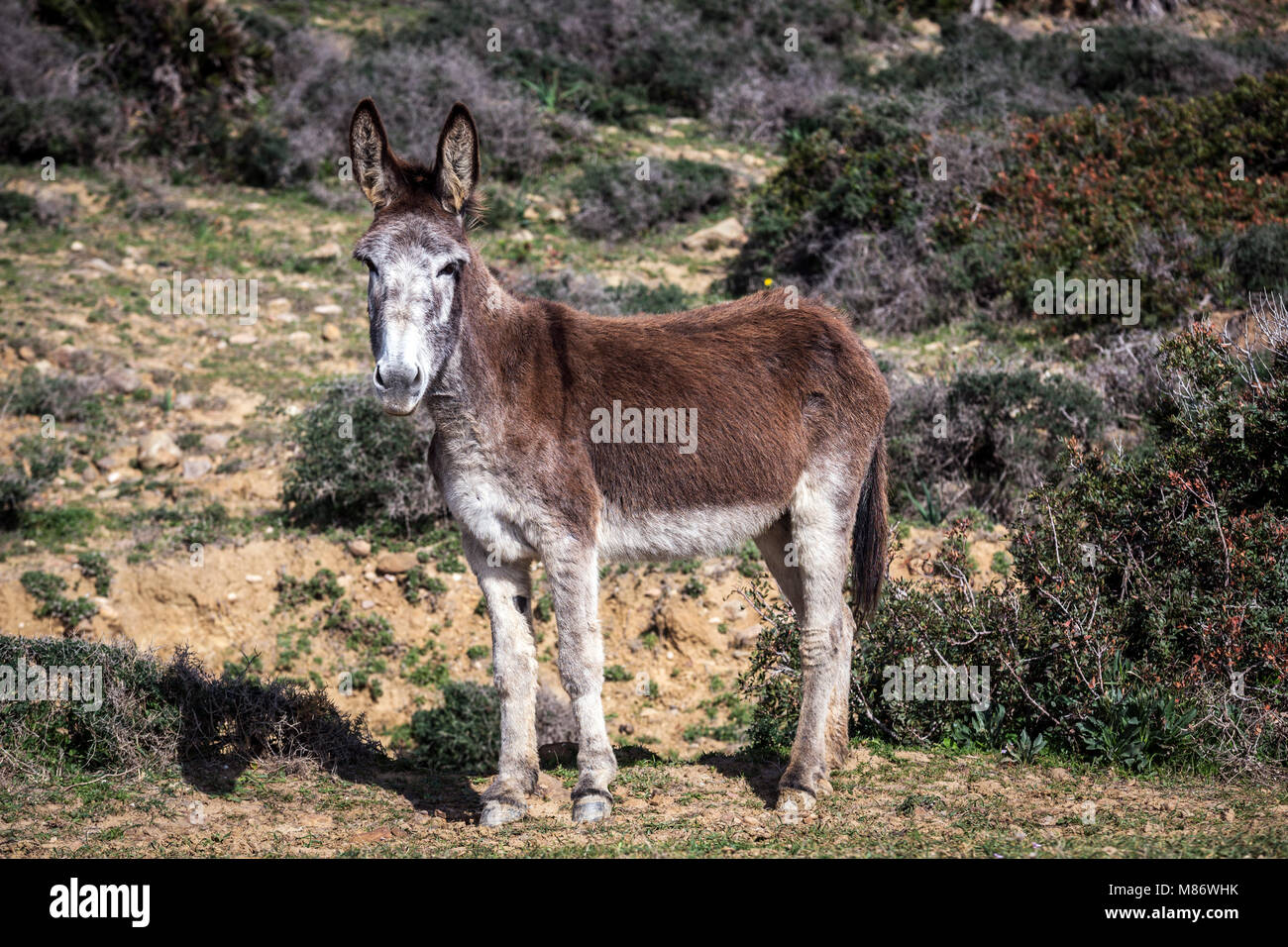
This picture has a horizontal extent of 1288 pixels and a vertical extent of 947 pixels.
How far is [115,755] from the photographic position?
5949mm

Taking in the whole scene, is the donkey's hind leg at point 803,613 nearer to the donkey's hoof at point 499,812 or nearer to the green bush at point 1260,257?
the donkey's hoof at point 499,812

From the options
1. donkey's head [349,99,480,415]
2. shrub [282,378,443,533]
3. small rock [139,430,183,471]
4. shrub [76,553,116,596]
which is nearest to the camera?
donkey's head [349,99,480,415]

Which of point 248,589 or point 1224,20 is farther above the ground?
point 1224,20

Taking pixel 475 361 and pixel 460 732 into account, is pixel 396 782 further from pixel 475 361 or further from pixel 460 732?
pixel 475 361

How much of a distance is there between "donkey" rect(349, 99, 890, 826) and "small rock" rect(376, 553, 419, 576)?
12.6 feet

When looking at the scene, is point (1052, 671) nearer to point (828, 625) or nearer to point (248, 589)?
point (828, 625)

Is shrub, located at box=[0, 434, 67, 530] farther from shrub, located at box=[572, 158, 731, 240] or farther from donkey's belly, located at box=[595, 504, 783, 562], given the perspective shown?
shrub, located at box=[572, 158, 731, 240]

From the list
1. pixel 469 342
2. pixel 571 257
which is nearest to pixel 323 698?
pixel 469 342

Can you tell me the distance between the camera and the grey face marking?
15.4ft

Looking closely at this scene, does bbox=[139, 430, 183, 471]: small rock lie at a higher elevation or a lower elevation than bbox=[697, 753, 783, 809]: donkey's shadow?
higher

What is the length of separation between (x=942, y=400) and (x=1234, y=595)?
4011mm

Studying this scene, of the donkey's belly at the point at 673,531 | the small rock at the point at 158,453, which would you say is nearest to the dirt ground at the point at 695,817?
the donkey's belly at the point at 673,531

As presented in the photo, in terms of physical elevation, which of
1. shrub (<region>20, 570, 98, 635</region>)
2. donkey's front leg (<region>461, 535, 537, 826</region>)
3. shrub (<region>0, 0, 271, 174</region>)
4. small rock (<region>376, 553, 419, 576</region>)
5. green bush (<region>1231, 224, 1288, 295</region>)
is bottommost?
shrub (<region>20, 570, 98, 635</region>)

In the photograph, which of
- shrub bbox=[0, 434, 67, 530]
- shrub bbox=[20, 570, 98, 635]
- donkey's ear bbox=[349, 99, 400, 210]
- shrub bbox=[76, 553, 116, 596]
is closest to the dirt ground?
donkey's ear bbox=[349, 99, 400, 210]
